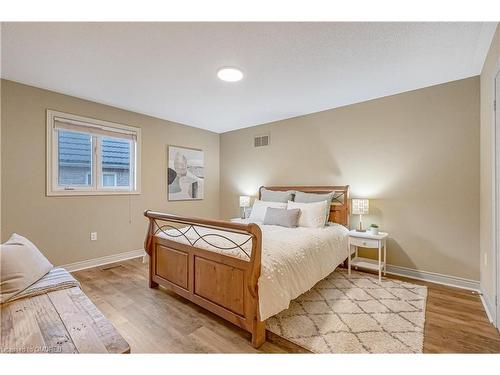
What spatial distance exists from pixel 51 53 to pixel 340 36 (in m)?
2.64

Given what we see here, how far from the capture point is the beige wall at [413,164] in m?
2.70

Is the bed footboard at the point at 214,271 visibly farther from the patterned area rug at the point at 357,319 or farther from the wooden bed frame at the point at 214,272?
the patterned area rug at the point at 357,319

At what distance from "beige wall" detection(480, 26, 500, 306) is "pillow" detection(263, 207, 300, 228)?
1870 mm

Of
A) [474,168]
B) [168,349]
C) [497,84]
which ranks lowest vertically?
[168,349]

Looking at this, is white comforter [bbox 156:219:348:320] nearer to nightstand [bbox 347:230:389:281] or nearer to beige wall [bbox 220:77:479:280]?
nightstand [bbox 347:230:389:281]

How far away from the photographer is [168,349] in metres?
1.69

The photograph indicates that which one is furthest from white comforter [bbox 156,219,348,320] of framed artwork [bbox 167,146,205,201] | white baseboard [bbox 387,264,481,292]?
framed artwork [bbox 167,146,205,201]

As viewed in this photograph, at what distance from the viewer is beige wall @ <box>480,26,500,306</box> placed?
6.72 ft

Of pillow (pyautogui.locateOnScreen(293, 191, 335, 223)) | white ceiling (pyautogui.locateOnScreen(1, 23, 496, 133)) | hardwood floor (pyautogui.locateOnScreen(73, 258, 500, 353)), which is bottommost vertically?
hardwood floor (pyautogui.locateOnScreen(73, 258, 500, 353))

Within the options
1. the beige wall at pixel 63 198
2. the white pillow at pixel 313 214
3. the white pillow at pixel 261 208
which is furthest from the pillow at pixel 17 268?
the white pillow at pixel 313 214

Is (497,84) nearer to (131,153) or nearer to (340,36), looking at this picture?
(340,36)

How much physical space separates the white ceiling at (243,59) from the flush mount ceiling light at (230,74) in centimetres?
7
